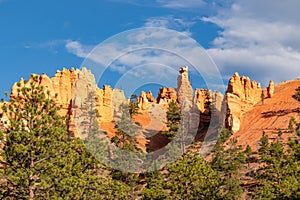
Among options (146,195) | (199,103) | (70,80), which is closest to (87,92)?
(70,80)

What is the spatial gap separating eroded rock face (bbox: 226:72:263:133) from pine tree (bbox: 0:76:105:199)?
71.9 m

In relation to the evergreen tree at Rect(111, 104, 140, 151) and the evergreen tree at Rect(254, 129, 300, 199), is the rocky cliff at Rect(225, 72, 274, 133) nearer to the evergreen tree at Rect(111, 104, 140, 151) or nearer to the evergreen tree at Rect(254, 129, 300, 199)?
the evergreen tree at Rect(111, 104, 140, 151)

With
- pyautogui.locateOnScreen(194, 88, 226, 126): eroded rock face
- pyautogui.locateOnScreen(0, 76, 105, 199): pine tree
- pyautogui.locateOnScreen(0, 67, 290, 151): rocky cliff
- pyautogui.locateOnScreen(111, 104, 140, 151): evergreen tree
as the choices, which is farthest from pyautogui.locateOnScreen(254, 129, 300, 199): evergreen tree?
pyautogui.locateOnScreen(194, 88, 226, 126): eroded rock face

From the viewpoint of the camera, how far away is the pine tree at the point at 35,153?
26188 mm

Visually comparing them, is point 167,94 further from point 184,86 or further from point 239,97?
point 239,97

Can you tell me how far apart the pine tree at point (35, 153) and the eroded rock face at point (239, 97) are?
7194 cm

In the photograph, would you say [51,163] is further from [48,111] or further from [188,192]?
[188,192]

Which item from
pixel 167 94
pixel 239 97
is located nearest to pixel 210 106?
pixel 239 97

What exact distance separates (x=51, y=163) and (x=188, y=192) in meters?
13.2

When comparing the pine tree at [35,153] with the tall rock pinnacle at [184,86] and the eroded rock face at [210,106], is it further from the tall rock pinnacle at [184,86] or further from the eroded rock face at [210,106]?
the tall rock pinnacle at [184,86]

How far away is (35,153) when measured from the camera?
2739 centimetres

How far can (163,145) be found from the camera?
96.3 metres

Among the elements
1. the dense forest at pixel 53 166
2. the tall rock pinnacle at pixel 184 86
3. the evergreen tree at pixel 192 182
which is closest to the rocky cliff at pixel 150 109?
the tall rock pinnacle at pixel 184 86

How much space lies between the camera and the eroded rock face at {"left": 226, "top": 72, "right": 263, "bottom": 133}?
97.9 m
